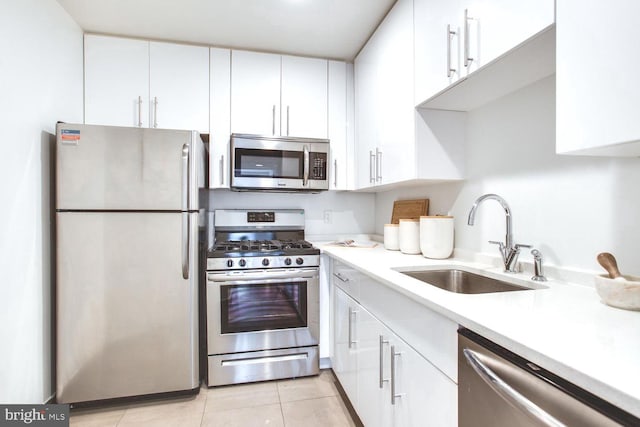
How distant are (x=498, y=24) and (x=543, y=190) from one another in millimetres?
655

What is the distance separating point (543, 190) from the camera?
4.27 feet

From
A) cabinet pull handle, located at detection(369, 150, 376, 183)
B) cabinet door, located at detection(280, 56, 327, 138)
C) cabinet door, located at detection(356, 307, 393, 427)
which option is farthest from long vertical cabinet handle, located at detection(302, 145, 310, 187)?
cabinet door, located at detection(356, 307, 393, 427)

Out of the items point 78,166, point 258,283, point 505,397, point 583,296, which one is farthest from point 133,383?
point 583,296

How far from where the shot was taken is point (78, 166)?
1.86m

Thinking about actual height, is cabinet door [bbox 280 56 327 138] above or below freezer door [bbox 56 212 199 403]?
above

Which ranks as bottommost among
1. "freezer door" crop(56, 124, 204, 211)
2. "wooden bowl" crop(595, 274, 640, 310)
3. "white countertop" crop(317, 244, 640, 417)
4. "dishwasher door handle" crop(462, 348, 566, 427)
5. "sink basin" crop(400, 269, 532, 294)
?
"dishwasher door handle" crop(462, 348, 566, 427)

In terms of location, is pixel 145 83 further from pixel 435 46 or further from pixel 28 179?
pixel 435 46

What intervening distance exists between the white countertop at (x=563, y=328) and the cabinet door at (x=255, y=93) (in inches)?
67.2

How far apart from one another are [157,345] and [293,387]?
901 millimetres

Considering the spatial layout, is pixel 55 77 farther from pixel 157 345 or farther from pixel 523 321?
pixel 523 321

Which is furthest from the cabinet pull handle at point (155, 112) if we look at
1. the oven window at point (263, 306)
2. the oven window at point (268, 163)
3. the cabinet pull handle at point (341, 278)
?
the cabinet pull handle at point (341, 278)

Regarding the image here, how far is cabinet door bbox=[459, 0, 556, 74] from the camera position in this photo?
954mm

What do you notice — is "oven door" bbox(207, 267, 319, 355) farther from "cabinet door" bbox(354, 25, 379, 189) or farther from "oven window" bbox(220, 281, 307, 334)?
"cabinet door" bbox(354, 25, 379, 189)

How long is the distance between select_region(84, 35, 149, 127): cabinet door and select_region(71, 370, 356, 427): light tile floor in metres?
1.84
